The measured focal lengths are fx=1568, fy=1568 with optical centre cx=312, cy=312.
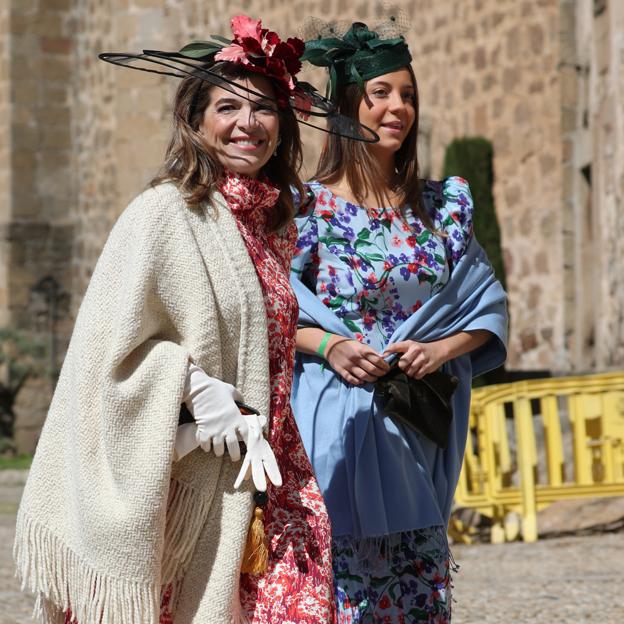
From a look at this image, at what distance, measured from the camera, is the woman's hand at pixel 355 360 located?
368 centimetres

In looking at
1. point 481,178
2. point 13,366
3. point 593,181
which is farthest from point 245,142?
point 13,366

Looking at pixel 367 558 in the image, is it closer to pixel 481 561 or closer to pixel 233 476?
pixel 233 476

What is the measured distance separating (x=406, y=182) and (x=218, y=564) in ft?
4.55

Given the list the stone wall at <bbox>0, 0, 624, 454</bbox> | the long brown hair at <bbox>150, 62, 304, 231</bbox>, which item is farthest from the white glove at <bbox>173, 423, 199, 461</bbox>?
the stone wall at <bbox>0, 0, 624, 454</bbox>

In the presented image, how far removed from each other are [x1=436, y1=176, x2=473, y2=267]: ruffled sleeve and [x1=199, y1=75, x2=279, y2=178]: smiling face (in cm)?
87

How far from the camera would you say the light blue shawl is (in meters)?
3.68

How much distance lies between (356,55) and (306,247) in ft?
1.68

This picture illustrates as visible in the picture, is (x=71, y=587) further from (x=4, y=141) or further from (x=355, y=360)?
(x=4, y=141)

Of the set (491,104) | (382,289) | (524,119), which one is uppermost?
(491,104)

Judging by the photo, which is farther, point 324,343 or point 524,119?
point 524,119

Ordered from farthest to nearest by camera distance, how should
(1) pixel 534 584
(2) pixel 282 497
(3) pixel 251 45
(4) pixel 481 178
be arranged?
(4) pixel 481 178 < (1) pixel 534 584 < (3) pixel 251 45 < (2) pixel 282 497

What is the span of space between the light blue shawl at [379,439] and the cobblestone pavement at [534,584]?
1.69 m

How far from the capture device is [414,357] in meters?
3.72

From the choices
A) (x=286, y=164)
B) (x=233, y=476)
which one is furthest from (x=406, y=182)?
(x=233, y=476)
